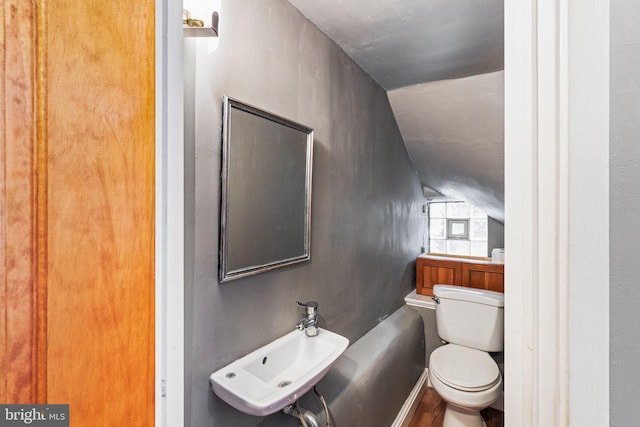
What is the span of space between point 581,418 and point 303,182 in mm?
1106

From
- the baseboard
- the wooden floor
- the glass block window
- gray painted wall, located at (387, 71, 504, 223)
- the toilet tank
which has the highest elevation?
gray painted wall, located at (387, 71, 504, 223)

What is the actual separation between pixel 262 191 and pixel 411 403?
209 centimetres

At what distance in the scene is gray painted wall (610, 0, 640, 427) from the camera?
0.37 metres

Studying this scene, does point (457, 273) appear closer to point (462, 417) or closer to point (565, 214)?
point (462, 417)

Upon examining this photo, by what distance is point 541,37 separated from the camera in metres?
0.39

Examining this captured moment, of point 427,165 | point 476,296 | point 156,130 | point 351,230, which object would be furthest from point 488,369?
point 156,130

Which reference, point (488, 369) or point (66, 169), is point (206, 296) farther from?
point (488, 369)

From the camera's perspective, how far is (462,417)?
5.96ft

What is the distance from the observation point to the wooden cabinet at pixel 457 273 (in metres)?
2.42

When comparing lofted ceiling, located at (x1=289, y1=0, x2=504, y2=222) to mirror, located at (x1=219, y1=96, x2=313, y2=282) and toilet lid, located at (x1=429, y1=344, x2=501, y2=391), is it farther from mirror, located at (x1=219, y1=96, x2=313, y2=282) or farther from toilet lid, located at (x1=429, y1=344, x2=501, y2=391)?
toilet lid, located at (x1=429, y1=344, x2=501, y2=391)

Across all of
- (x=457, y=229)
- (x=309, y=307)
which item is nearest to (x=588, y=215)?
(x=309, y=307)

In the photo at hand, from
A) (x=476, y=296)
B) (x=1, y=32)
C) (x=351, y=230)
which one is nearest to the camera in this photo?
(x=1, y=32)

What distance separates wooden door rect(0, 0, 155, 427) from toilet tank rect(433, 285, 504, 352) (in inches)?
85.3

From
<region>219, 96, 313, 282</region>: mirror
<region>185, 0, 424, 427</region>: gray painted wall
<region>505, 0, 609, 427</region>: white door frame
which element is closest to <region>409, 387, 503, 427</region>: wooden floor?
<region>185, 0, 424, 427</region>: gray painted wall
